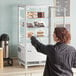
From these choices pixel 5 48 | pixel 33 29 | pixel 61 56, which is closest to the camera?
pixel 61 56

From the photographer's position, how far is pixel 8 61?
3.49 metres

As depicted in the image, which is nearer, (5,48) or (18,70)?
(18,70)

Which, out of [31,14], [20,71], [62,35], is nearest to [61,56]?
[62,35]

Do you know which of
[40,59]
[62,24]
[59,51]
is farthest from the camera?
[62,24]

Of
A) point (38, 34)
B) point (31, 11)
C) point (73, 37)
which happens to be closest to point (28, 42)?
point (38, 34)

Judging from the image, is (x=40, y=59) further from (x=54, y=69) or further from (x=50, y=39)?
(x=54, y=69)

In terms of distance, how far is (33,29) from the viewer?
3.58m

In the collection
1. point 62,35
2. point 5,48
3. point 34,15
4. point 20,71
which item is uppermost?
point 34,15

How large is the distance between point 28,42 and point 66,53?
41.8 inches

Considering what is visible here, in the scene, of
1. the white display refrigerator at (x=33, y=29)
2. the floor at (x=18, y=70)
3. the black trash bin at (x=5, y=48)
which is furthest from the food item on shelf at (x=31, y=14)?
the floor at (x=18, y=70)

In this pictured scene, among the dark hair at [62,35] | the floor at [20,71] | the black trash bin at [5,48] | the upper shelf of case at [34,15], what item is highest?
the upper shelf of case at [34,15]

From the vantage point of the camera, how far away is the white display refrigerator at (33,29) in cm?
341

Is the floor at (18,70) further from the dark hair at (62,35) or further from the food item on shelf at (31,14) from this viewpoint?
the dark hair at (62,35)

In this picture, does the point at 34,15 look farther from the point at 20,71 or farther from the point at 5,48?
the point at 20,71
